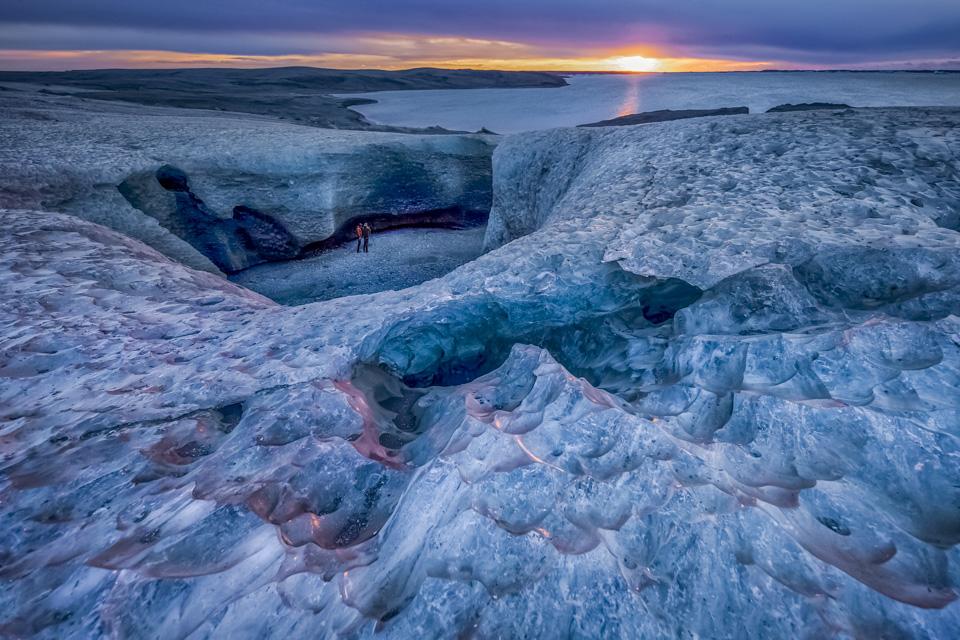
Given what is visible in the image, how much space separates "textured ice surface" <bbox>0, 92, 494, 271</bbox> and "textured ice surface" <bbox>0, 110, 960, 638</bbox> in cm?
365

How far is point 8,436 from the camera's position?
268 centimetres

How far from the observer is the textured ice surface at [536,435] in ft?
5.94

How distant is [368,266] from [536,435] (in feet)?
27.1

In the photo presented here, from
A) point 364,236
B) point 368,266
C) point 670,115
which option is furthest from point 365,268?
point 670,115

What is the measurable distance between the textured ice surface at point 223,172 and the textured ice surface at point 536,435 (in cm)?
365

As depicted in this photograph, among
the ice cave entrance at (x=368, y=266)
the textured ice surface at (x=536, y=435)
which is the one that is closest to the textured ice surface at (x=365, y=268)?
the ice cave entrance at (x=368, y=266)

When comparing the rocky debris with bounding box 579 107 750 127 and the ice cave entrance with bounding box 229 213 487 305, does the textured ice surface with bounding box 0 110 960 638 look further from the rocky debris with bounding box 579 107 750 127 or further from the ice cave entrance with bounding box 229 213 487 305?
the rocky debris with bounding box 579 107 750 127

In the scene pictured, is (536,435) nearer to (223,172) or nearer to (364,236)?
(364,236)

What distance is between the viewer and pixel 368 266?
10148 millimetres

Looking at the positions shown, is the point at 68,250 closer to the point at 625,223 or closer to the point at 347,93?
the point at 625,223

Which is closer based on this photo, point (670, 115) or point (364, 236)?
point (364, 236)

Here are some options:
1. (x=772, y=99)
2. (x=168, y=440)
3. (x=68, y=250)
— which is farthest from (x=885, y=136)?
(x=772, y=99)

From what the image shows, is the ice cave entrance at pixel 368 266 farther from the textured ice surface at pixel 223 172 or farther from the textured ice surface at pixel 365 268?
the textured ice surface at pixel 223 172

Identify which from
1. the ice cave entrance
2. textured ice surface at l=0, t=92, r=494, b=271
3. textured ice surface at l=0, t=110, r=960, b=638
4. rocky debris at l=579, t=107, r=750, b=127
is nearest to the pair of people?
the ice cave entrance
